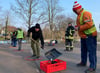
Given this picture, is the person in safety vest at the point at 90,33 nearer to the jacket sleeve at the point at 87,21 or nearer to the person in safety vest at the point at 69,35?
the jacket sleeve at the point at 87,21

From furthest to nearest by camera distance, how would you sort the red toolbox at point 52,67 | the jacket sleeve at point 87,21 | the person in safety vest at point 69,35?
the person in safety vest at point 69,35 → the red toolbox at point 52,67 → the jacket sleeve at point 87,21

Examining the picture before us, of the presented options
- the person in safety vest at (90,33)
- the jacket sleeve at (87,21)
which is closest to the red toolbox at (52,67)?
the person in safety vest at (90,33)

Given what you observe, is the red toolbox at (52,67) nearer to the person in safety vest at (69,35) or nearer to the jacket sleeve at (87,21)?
the jacket sleeve at (87,21)

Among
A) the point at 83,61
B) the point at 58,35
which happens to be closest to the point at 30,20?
the point at 58,35

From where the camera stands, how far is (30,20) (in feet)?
64.6

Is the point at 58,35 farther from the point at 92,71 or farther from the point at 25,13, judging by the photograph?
the point at 92,71

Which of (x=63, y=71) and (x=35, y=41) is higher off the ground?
(x=35, y=41)

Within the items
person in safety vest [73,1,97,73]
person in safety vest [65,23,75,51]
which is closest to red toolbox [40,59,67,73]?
person in safety vest [73,1,97,73]

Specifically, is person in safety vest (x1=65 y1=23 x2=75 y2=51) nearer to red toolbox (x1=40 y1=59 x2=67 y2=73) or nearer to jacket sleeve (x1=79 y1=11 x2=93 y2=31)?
red toolbox (x1=40 y1=59 x2=67 y2=73)

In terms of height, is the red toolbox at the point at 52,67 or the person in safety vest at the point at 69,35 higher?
the person in safety vest at the point at 69,35

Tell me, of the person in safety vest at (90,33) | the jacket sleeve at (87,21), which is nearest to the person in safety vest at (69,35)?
the person in safety vest at (90,33)

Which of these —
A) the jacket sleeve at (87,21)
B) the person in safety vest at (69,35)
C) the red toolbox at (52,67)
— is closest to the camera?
the jacket sleeve at (87,21)

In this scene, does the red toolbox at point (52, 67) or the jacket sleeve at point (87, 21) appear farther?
the red toolbox at point (52, 67)

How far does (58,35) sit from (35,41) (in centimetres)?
1758
